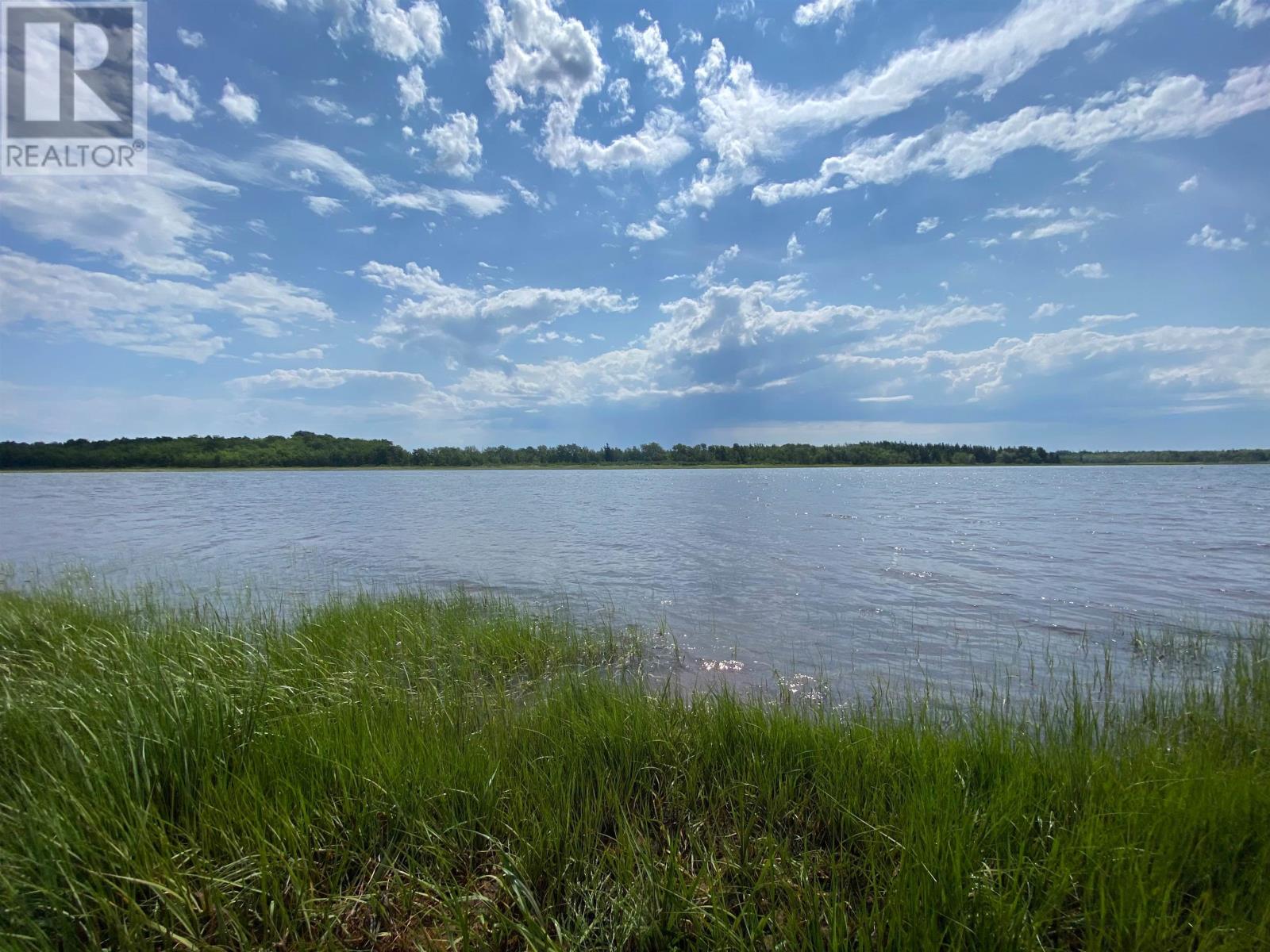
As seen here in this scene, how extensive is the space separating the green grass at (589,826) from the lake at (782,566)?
12.9 feet

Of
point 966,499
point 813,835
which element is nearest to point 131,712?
point 813,835

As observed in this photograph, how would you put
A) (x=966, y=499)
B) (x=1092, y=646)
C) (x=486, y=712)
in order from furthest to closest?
(x=966, y=499), (x=1092, y=646), (x=486, y=712)

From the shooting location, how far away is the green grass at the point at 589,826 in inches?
94.4

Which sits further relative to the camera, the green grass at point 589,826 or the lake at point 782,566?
the lake at point 782,566

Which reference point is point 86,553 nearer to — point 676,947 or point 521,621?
point 521,621

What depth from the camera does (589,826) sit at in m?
3.18

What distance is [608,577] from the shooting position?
1523 cm

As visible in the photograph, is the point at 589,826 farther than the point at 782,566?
No

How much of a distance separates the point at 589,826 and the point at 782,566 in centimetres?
1459

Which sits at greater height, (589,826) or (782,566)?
(589,826)

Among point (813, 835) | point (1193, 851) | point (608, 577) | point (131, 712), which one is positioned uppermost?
point (131, 712)

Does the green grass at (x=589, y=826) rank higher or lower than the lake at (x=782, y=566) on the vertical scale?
higher

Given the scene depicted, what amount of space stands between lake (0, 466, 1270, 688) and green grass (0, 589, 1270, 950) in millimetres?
3923

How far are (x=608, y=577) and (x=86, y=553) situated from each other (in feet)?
57.8
